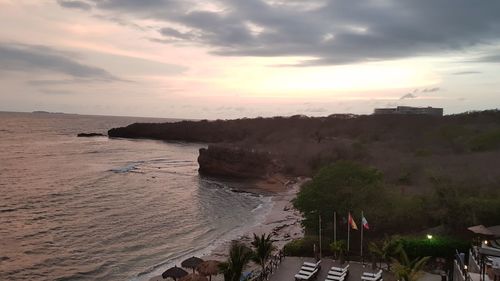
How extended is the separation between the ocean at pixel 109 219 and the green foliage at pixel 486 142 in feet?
127

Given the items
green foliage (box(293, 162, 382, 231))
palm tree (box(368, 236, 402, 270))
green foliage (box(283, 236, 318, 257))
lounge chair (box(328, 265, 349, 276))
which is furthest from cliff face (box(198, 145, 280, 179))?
lounge chair (box(328, 265, 349, 276))

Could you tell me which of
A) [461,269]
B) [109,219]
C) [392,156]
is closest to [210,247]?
[109,219]

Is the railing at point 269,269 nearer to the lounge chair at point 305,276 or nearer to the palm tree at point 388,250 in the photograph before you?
the lounge chair at point 305,276

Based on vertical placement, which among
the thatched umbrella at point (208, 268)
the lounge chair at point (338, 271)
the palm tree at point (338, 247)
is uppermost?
the palm tree at point (338, 247)

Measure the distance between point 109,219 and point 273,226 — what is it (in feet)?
52.2

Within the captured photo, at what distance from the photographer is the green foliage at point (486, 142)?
75.7 metres

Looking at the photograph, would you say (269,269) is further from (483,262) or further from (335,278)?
(483,262)

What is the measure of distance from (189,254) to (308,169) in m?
48.3

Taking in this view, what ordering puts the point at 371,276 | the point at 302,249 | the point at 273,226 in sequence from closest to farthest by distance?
the point at 371,276 < the point at 302,249 < the point at 273,226

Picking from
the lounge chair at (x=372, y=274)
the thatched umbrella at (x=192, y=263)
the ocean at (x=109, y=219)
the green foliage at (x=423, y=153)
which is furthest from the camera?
the green foliage at (x=423, y=153)

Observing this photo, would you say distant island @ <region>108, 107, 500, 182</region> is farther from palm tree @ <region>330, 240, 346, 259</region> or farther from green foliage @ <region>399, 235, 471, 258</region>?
palm tree @ <region>330, 240, 346, 259</region>

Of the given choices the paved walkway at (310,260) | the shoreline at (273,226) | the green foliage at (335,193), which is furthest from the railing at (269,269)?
the green foliage at (335,193)

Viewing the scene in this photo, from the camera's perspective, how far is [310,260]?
97.0ft

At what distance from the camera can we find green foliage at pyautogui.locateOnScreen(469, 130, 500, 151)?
248 feet
